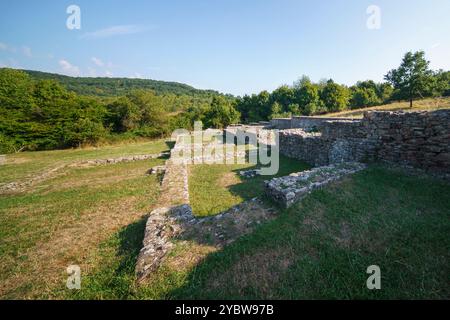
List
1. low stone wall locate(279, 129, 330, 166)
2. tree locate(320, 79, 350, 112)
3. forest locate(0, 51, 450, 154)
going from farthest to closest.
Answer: tree locate(320, 79, 350, 112) → forest locate(0, 51, 450, 154) → low stone wall locate(279, 129, 330, 166)

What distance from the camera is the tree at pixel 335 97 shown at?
116ft

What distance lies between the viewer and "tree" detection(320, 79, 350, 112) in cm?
3544

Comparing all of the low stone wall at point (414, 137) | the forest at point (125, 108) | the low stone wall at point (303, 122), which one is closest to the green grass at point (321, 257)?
the low stone wall at point (414, 137)

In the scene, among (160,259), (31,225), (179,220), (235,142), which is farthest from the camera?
(235,142)

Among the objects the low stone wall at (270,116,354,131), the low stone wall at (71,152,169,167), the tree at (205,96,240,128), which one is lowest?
the low stone wall at (71,152,169,167)

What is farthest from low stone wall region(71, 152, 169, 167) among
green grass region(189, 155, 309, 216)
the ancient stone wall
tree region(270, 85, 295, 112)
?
tree region(270, 85, 295, 112)

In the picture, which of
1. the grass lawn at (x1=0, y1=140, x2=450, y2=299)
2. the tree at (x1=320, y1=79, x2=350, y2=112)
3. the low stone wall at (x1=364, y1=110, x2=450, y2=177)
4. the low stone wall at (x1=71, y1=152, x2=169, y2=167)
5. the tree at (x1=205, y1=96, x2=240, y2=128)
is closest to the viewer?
the grass lawn at (x1=0, y1=140, x2=450, y2=299)

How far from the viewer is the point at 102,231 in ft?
18.2

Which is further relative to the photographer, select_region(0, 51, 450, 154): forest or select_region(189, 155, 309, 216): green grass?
select_region(0, 51, 450, 154): forest

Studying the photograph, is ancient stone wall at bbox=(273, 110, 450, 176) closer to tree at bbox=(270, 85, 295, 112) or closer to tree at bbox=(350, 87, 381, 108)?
tree at bbox=(270, 85, 295, 112)

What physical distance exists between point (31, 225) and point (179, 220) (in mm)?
4929
